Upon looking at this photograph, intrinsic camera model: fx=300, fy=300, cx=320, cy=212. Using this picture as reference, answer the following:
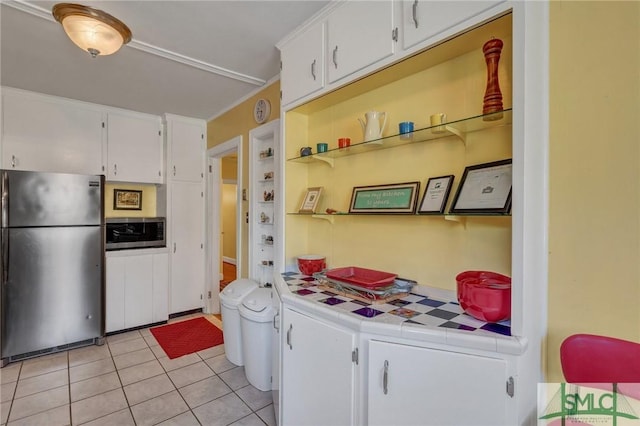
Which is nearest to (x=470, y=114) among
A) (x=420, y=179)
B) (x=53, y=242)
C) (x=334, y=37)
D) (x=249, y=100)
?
(x=420, y=179)

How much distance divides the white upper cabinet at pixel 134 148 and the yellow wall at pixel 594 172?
3.96 metres

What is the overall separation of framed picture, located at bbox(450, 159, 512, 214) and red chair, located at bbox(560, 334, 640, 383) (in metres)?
0.48

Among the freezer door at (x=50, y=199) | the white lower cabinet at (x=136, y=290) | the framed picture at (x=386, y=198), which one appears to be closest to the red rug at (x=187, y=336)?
the white lower cabinet at (x=136, y=290)

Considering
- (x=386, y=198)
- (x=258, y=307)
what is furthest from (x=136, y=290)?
(x=386, y=198)

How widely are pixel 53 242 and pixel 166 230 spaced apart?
43.0 inches

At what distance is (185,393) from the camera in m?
2.22

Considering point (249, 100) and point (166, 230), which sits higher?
point (249, 100)

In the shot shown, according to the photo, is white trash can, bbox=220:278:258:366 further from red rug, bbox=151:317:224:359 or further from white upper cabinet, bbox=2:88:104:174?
white upper cabinet, bbox=2:88:104:174

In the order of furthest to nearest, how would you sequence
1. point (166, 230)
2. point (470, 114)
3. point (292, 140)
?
1. point (166, 230)
2. point (292, 140)
3. point (470, 114)

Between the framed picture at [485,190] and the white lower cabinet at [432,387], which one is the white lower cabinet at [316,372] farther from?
the framed picture at [485,190]

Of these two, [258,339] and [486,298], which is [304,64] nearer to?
[486,298]

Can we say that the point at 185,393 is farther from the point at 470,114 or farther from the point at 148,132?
the point at 148,132

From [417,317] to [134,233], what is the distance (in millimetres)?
3524

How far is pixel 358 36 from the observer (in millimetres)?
1547
